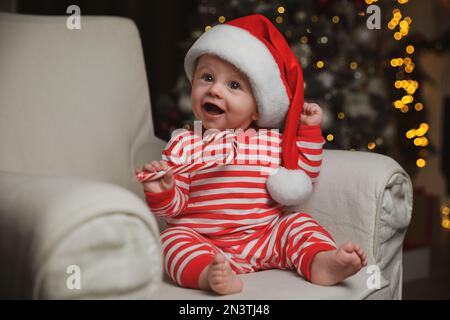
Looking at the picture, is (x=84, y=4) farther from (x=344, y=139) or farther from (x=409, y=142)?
(x=409, y=142)

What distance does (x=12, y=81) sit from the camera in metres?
1.33

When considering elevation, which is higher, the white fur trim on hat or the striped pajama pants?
the white fur trim on hat

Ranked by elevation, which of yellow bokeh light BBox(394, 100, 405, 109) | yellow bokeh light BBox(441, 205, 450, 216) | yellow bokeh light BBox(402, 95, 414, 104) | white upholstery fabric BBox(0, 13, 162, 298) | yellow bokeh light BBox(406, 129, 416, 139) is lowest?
yellow bokeh light BBox(441, 205, 450, 216)

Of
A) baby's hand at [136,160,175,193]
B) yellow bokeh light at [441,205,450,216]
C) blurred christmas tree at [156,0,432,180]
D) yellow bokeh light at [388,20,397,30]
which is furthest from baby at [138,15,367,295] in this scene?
yellow bokeh light at [441,205,450,216]

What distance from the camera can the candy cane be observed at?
120 cm

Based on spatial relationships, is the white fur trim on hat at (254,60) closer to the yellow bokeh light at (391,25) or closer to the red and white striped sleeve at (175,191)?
the red and white striped sleeve at (175,191)

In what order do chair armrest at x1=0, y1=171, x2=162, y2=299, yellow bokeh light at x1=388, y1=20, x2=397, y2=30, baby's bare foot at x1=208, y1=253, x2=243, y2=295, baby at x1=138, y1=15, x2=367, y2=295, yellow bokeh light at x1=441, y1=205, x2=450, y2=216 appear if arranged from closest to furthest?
chair armrest at x1=0, y1=171, x2=162, y2=299, baby's bare foot at x1=208, y1=253, x2=243, y2=295, baby at x1=138, y1=15, x2=367, y2=295, yellow bokeh light at x1=388, y1=20, x2=397, y2=30, yellow bokeh light at x1=441, y1=205, x2=450, y2=216

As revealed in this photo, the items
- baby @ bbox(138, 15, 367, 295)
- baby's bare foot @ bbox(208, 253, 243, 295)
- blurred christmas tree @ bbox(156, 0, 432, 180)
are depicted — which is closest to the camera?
baby's bare foot @ bbox(208, 253, 243, 295)

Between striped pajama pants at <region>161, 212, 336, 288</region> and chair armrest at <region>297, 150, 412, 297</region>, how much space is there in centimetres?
7

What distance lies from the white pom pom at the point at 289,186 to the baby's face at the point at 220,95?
0.54ft

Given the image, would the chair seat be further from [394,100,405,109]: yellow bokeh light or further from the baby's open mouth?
[394,100,405,109]: yellow bokeh light

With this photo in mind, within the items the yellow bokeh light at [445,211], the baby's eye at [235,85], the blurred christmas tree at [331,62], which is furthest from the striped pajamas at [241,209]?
the yellow bokeh light at [445,211]

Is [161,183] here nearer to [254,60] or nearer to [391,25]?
[254,60]

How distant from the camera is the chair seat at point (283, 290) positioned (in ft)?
3.46
